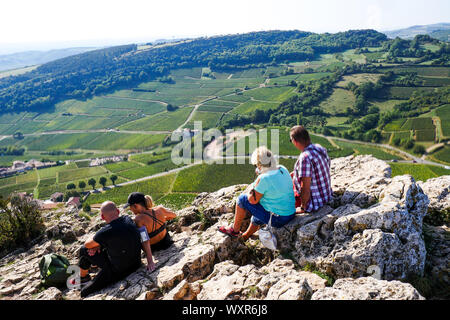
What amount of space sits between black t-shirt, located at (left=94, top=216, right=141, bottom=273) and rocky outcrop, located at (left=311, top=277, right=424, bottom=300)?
4.17 metres

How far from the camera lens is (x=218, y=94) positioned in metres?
144

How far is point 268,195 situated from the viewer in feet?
20.1

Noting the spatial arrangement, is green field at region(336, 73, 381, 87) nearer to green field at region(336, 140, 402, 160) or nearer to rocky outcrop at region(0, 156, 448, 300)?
green field at region(336, 140, 402, 160)

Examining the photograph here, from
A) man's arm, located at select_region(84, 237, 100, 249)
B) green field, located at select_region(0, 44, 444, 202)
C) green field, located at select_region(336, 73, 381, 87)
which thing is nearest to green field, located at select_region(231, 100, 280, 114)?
green field, located at select_region(0, 44, 444, 202)

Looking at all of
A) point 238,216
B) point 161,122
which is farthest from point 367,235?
point 161,122

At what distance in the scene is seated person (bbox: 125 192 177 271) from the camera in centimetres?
Result: 666

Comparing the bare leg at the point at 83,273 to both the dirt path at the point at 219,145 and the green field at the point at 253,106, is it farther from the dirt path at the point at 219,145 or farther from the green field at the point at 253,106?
the green field at the point at 253,106

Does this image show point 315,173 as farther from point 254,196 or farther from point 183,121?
point 183,121

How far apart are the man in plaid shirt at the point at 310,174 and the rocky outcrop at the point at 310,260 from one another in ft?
0.95

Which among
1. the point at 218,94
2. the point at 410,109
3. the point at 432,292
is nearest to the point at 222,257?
the point at 432,292

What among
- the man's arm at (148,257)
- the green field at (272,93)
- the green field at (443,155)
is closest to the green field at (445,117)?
the green field at (443,155)

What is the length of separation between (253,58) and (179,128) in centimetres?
11831

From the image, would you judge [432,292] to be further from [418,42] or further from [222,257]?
[418,42]
